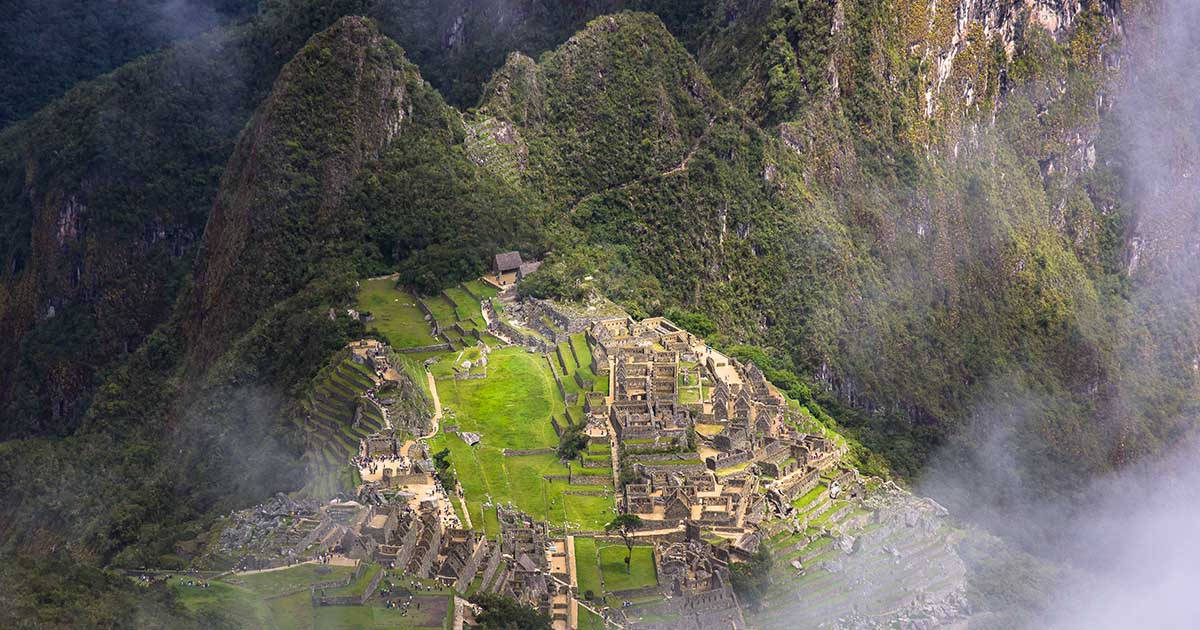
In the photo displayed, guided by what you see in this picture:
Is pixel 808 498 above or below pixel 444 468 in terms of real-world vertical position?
below

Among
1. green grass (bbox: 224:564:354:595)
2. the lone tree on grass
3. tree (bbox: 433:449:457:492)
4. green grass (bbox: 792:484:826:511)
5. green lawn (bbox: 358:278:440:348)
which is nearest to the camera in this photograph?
green grass (bbox: 224:564:354:595)

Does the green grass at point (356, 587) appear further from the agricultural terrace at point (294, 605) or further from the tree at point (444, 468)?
the tree at point (444, 468)

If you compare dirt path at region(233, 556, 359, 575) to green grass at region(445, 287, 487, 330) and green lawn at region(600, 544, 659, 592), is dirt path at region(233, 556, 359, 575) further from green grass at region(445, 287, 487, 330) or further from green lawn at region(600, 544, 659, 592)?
green grass at region(445, 287, 487, 330)

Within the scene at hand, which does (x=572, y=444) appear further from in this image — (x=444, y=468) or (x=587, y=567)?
(x=587, y=567)

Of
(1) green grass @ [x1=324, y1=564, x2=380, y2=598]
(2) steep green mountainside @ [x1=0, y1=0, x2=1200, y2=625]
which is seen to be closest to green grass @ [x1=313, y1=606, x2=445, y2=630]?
(1) green grass @ [x1=324, y1=564, x2=380, y2=598]

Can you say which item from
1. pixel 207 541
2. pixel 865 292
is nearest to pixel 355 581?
pixel 207 541

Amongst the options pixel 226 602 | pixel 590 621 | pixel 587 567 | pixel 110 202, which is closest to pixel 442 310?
pixel 587 567
